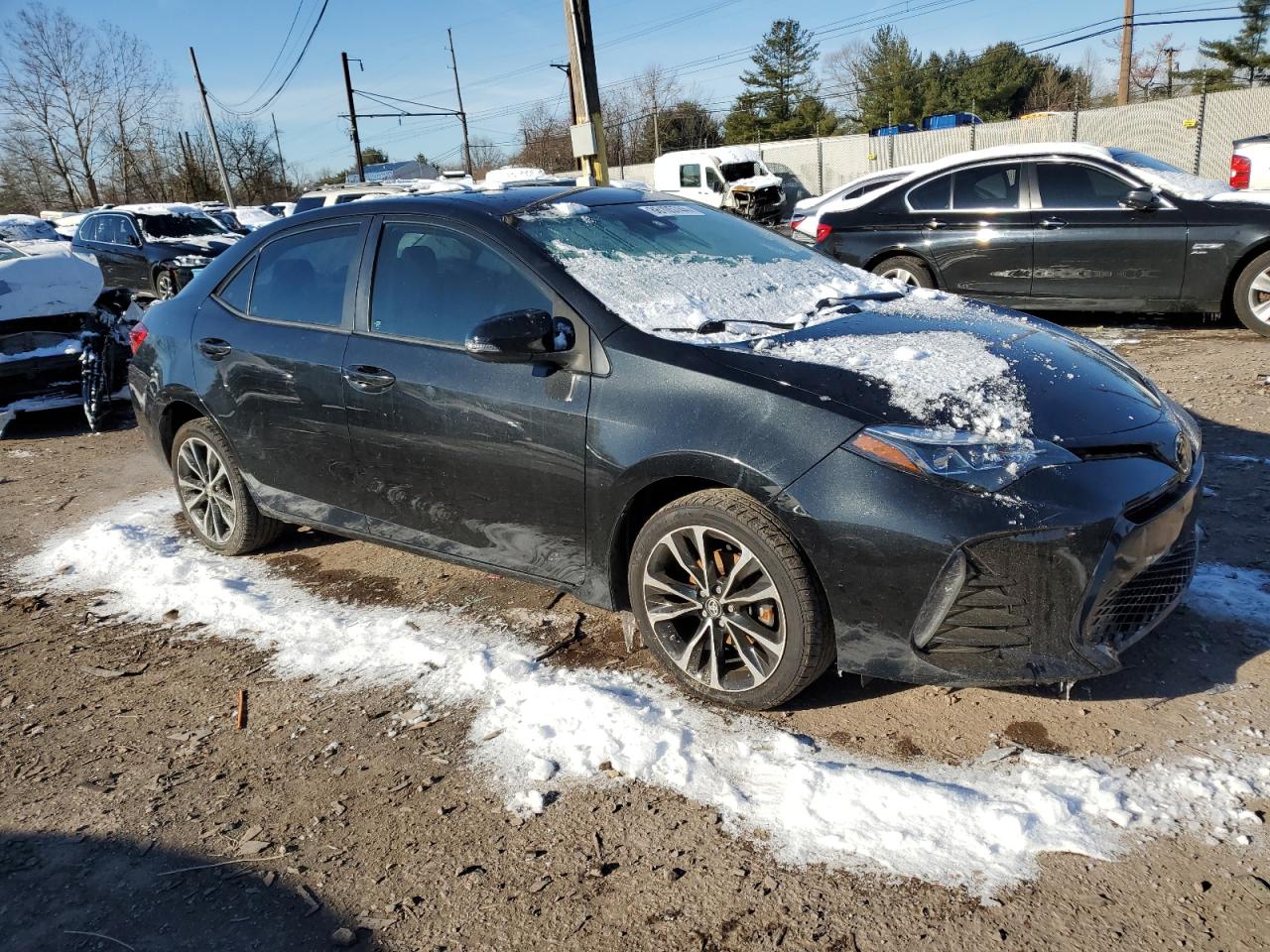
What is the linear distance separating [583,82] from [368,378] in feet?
28.0

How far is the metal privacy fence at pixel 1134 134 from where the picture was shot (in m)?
24.6

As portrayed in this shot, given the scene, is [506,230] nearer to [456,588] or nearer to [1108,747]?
[456,588]

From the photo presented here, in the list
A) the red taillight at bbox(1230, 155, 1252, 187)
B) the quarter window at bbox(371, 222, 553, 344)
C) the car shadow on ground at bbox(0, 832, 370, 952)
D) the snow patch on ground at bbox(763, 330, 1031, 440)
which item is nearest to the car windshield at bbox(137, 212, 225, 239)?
the quarter window at bbox(371, 222, 553, 344)

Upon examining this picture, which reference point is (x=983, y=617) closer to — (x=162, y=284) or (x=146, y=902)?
(x=146, y=902)

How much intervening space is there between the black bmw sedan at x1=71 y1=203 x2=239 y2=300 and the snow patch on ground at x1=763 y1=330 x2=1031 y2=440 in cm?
1544

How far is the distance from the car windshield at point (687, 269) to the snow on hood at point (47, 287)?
6.16m

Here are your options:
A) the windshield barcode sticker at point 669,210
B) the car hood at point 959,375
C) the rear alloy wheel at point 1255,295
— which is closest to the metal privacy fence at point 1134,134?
the rear alloy wheel at point 1255,295

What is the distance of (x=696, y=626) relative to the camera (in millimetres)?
3145

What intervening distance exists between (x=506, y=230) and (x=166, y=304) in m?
2.41

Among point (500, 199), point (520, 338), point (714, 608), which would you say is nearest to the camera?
point (714, 608)

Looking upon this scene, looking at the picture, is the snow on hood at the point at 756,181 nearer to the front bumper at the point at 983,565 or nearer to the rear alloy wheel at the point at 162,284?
the rear alloy wheel at the point at 162,284

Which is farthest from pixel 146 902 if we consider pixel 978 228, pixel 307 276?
pixel 978 228

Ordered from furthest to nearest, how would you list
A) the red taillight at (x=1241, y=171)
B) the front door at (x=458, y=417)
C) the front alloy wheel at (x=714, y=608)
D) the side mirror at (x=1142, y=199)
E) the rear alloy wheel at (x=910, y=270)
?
the rear alloy wheel at (x=910, y=270)
the red taillight at (x=1241, y=171)
the side mirror at (x=1142, y=199)
the front door at (x=458, y=417)
the front alloy wheel at (x=714, y=608)

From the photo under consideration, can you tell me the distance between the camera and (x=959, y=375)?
2.93m
